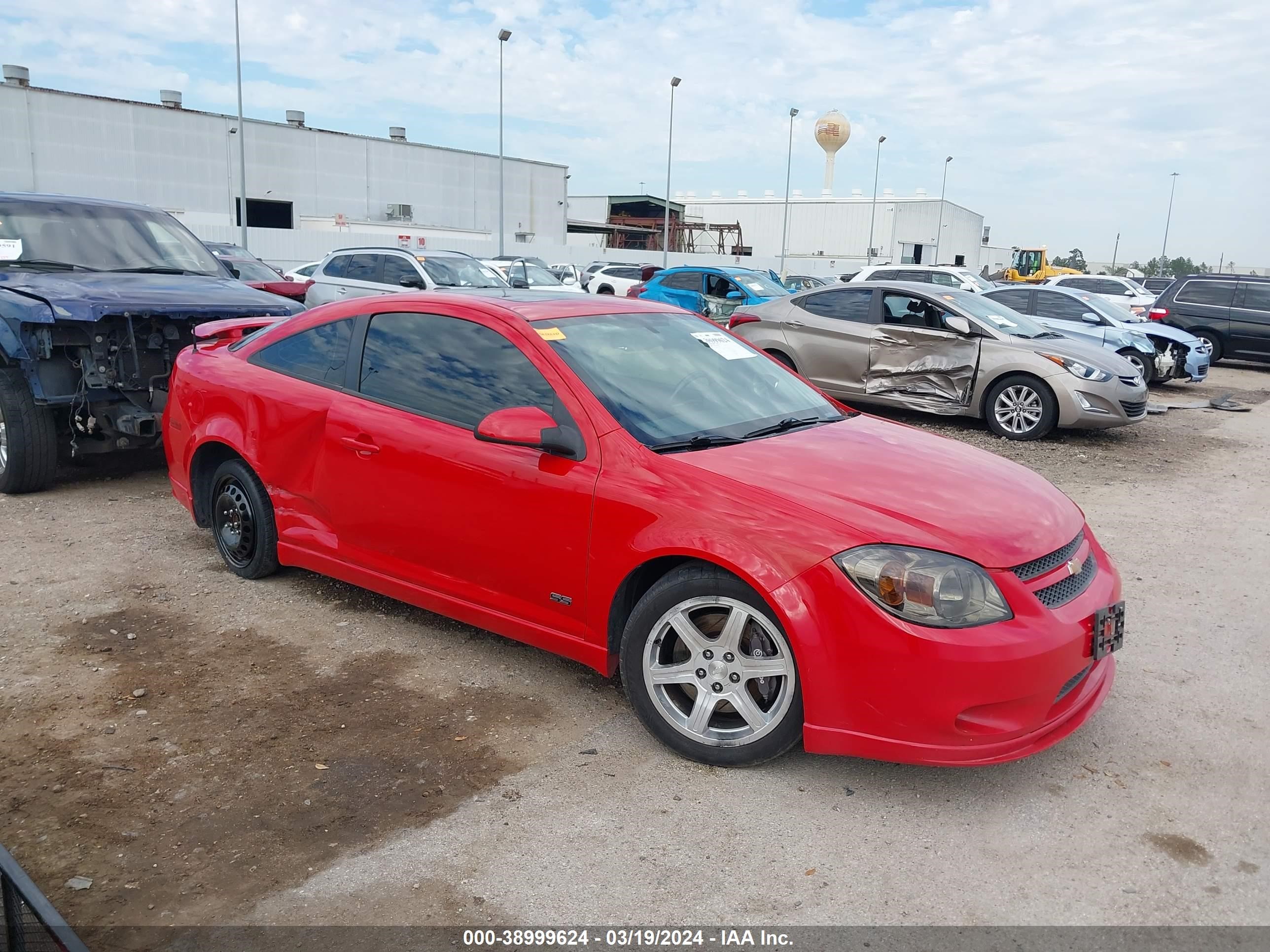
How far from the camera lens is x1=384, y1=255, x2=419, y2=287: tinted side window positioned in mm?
13617

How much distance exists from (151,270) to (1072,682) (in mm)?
6928

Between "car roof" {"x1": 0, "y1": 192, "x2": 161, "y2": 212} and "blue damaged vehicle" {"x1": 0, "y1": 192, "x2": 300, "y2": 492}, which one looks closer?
"blue damaged vehicle" {"x1": 0, "y1": 192, "x2": 300, "y2": 492}

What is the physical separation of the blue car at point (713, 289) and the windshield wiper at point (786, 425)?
1323 centimetres

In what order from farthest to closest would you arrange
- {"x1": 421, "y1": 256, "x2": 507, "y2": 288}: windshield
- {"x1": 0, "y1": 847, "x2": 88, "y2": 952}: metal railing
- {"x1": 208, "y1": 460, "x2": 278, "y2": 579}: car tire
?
{"x1": 421, "y1": 256, "x2": 507, "y2": 288}: windshield, {"x1": 208, "y1": 460, "x2": 278, "y2": 579}: car tire, {"x1": 0, "y1": 847, "x2": 88, "y2": 952}: metal railing

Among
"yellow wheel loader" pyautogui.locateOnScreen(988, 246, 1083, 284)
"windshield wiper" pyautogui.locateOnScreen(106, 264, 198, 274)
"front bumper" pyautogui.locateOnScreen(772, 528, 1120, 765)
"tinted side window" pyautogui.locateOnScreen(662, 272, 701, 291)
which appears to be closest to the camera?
"front bumper" pyautogui.locateOnScreen(772, 528, 1120, 765)

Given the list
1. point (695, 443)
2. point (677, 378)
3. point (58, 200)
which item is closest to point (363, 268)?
point (58, 200)

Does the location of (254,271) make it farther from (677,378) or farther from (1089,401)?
(677,378)

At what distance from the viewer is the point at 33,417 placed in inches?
254

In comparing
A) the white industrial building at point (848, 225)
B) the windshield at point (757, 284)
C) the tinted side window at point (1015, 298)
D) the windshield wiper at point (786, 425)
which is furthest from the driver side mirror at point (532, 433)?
the white industrial building at point (848, 225)

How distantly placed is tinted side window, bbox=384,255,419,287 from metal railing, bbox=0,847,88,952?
12.2m

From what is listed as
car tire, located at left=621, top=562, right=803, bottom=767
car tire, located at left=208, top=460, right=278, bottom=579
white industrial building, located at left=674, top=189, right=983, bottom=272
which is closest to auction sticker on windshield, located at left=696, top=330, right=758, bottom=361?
car tire, located at left=621, top=562, right=803, bottom=767

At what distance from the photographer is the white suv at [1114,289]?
20875 mm

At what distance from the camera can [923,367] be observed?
10.5 meters

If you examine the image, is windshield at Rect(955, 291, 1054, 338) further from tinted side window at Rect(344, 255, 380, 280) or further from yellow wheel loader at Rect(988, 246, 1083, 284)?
yellow wheel loader at Rect(988, 246, 1083, 284)
